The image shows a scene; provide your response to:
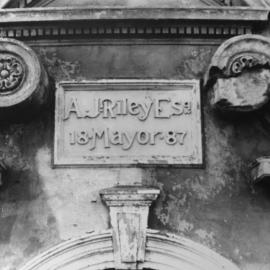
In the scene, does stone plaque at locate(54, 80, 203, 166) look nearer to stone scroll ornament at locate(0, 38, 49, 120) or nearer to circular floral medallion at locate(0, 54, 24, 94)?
stone scroll ornament at locate(0, 38, 49, 120)

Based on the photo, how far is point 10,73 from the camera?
266 inches

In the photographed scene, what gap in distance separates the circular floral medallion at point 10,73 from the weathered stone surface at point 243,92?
1.71 m

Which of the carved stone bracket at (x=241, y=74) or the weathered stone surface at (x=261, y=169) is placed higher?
the carved stone bracket at (x=241, y=74)

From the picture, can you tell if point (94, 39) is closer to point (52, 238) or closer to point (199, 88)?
point (199, 88)

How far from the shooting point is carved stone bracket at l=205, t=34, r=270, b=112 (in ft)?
22.0

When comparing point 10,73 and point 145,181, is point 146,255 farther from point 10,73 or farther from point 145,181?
point 10,73

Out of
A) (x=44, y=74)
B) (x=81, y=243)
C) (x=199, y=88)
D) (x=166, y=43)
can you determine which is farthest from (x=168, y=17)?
(x=81, y=243)

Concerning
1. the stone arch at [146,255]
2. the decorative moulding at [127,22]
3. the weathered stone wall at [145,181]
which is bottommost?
the stone arch at [146,255]

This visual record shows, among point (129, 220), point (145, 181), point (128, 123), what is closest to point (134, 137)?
point (128, 123)

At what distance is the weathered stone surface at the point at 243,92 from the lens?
670 cm

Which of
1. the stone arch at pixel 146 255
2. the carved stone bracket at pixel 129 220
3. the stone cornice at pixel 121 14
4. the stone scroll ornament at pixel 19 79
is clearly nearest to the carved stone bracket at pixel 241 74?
the stone cornice at pixel 121 14

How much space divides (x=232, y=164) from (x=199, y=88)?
2.44 feet

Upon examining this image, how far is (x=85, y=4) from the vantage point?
284 inches

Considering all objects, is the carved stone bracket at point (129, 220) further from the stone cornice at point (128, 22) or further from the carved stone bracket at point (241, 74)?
the stone cornice at point (128, 22)
